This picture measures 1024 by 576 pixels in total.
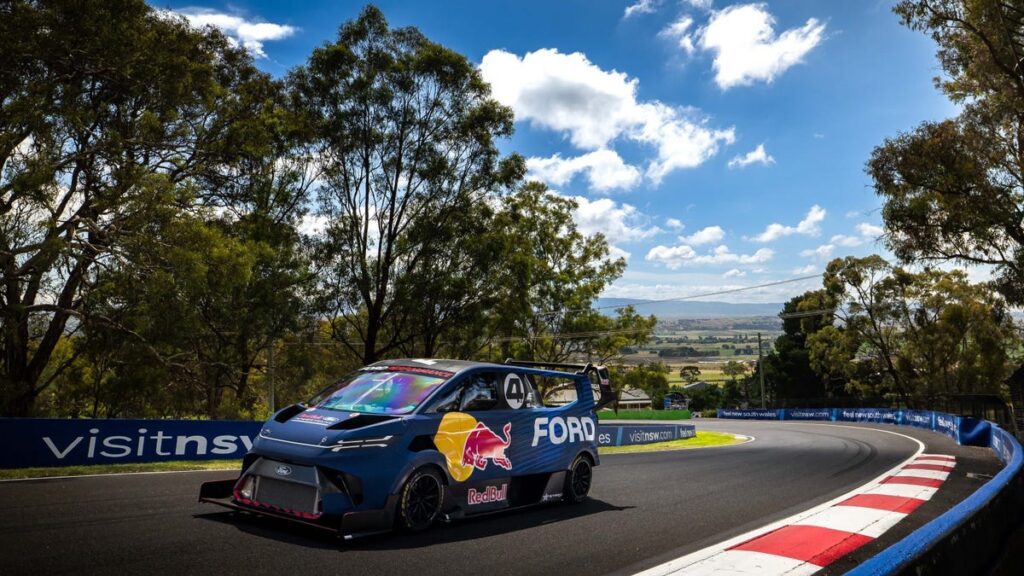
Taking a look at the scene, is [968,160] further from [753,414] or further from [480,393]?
[753,414]

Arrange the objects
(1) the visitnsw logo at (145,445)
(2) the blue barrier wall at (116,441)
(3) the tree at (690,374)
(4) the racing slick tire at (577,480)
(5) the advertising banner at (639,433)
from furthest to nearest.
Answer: (3) the tree at (690,374), (5) the advertising banner at (639,433), (1) the visitnsw logo at (145,445), (2) the blue barrier wall at (116,441), (4) the racing slick tire at (577,480)

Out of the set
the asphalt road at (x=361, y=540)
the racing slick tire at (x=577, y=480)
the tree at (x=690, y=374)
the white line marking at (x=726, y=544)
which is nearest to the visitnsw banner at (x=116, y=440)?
the asphalt road at (x=361, y=540)

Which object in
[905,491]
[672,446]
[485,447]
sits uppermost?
[485,447]

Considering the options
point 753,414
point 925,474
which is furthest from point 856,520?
point 753,414

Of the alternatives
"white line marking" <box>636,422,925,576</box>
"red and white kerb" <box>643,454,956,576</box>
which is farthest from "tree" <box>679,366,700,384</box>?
"white line marking" <box>636,422,925,576</box>

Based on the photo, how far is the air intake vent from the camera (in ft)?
19.4

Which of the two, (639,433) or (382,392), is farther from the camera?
(639,433)

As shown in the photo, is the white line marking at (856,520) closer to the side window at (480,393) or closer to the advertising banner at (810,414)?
the side window at (480,393)

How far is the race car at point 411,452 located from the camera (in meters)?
5.63

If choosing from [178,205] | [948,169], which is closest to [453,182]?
[178,205]

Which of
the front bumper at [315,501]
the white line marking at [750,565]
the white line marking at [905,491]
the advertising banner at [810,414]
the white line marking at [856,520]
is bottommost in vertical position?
the advertising banner at [810,414]

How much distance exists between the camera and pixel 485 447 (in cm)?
706

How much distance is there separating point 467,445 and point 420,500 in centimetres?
81

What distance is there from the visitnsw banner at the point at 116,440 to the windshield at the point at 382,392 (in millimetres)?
6526
